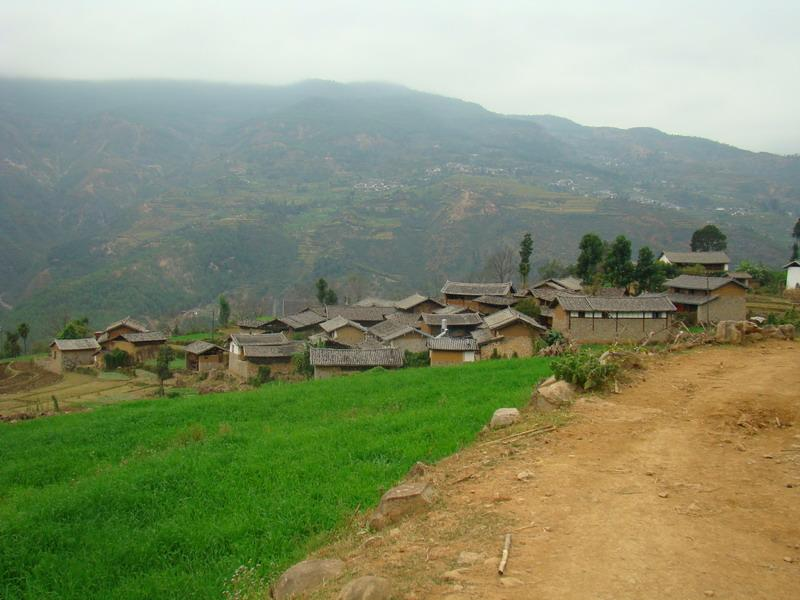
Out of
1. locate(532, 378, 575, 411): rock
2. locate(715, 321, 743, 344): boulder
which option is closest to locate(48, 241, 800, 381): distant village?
locate(715, 321, 743, 344): boulder

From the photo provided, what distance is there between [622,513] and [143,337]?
5628 centimetres

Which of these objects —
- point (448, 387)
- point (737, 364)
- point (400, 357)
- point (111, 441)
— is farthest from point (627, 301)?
point (111, 441)

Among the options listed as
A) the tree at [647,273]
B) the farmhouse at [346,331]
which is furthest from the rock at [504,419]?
the tree at [647,273]

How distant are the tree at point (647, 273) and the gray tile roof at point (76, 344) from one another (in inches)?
1935

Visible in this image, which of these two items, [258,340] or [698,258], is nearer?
A: [258,340]

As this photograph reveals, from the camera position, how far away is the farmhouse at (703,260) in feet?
198

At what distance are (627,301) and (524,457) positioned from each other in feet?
110

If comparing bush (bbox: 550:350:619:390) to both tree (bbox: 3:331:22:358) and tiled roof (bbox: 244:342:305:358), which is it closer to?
tiled roof (bbox: 244:342:305:358)

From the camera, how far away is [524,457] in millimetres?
9062

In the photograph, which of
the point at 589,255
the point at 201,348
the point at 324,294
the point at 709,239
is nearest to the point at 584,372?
the point at 589,255

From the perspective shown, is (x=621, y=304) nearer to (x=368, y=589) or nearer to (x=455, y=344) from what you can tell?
(x=455, y=344)

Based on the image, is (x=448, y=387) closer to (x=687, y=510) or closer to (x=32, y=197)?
(x=687, y=510)

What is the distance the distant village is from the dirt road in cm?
1901

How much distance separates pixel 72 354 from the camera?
53750mm
